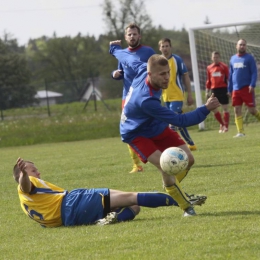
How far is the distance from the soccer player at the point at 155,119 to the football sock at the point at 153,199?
170 mm

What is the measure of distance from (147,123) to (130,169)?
488 centimetres

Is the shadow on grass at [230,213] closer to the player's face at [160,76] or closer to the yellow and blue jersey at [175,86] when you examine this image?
the player's face at [160,76]

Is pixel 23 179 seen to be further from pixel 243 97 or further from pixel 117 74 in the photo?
pixel 243 97

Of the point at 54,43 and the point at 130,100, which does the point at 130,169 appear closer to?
the point at 130,100

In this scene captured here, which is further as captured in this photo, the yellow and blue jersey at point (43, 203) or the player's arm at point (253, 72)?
the player's arm at point (253, 72)

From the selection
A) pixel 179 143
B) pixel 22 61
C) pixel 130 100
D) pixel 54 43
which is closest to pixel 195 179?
pixel 179 143

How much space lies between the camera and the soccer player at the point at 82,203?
23.2 feet

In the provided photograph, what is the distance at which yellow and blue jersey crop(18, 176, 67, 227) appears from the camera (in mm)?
7066

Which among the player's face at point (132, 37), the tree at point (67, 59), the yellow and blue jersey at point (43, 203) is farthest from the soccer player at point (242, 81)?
the tree at point (67, 59)

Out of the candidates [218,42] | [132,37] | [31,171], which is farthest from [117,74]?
[218,42]

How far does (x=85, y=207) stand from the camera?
7.06 m

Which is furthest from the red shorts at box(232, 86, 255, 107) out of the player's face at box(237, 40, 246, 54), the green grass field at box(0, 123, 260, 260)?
the green grass field at box(0, 123, 260, 260)

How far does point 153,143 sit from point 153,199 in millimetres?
632

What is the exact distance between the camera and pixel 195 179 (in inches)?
388
